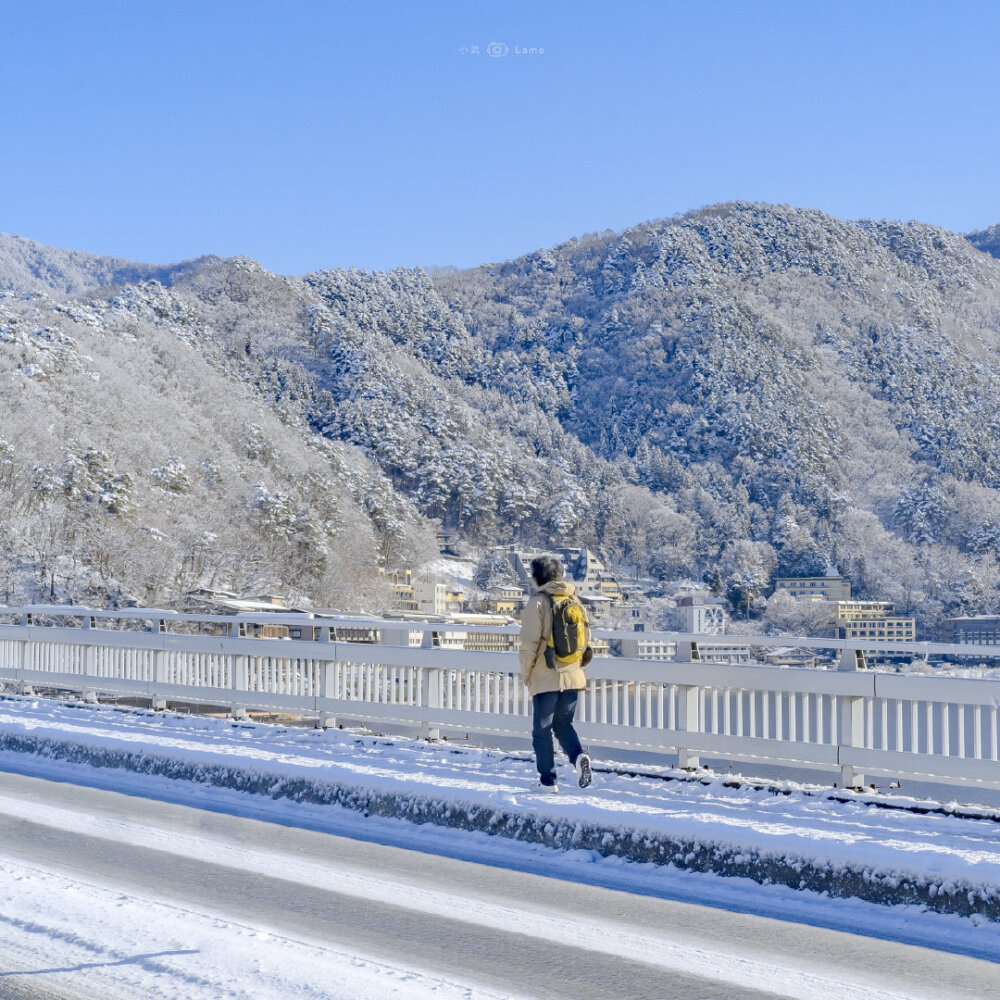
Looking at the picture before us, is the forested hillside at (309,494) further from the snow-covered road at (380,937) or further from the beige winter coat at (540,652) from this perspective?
the snow-covered road at (380,937)

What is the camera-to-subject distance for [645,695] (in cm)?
1102

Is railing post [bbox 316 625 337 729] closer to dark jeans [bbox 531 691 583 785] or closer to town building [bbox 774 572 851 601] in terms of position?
dark jeans [bbox 531 691 583 785]

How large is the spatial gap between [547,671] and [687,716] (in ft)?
6.52

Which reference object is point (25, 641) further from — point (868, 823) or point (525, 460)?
point (525, 460)

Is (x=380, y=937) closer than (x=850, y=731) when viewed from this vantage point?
Yes

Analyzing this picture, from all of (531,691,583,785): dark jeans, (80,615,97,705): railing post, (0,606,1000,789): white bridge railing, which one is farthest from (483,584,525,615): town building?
(531,691,583,785): dark jeans

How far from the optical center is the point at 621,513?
17025 centimetres

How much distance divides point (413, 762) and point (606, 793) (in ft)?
7.75

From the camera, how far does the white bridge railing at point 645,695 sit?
9.02 meters

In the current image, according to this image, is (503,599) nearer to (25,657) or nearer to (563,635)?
(25,657)

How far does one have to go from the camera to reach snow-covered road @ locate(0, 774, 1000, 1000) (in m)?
4.96

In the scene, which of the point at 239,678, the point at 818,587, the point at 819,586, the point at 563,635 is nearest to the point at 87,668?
the point at 239,678

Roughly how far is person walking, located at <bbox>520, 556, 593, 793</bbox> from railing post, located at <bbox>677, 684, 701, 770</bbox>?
4.99 feet

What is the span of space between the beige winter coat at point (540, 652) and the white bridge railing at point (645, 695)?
1.58 metres
